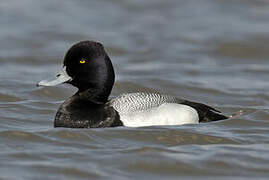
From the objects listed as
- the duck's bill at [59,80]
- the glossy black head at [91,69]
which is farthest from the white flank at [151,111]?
the duck's bill at [59,80]

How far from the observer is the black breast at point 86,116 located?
8.79 m

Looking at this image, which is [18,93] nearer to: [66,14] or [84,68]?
[84,68]

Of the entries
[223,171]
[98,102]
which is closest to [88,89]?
[98,102]

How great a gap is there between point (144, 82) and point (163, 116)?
4.04 m

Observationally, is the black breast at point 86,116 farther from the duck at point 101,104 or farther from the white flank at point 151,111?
the white flank at point 151,111

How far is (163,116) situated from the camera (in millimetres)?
8953

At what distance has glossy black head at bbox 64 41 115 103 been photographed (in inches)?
354

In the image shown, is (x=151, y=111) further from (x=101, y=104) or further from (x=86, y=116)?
(x=86, y=116)

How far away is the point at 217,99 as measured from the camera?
11.9 meters

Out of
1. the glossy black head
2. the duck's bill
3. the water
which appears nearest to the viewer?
the water

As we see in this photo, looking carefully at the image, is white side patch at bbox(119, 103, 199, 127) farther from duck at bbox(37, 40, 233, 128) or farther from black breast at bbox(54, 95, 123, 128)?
black breast at bbox(54, 95, 123, 128)

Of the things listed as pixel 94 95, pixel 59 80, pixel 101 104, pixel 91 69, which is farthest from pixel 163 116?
pixel 59 80

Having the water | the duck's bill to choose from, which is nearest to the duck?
the duck's bill

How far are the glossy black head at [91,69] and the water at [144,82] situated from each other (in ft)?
2.03
